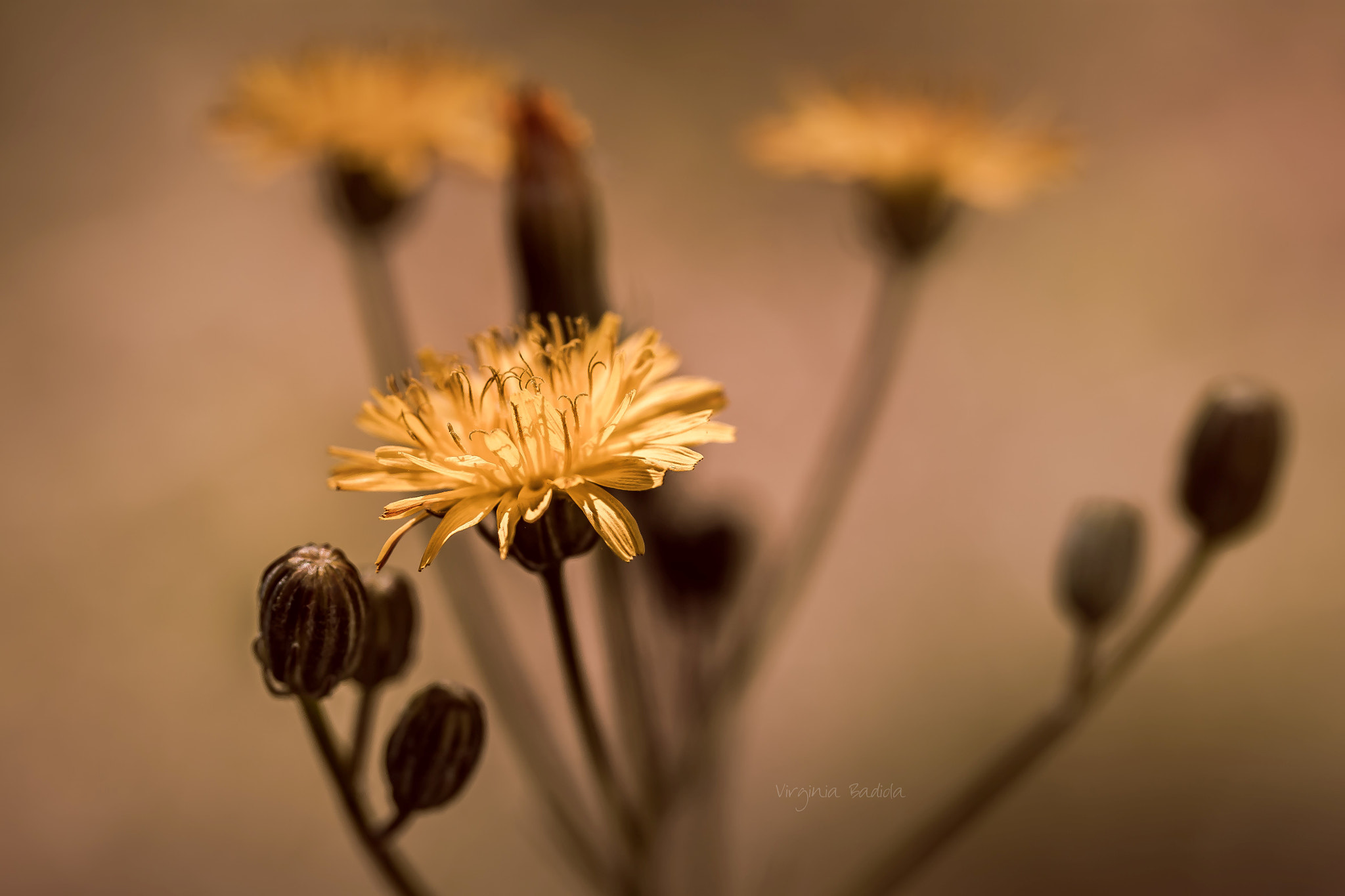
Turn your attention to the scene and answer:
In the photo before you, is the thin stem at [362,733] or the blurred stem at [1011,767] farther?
the blurred stem at [1011,767]

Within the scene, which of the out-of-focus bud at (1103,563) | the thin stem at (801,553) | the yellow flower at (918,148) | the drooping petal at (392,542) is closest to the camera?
the drooping petal at (392,542)

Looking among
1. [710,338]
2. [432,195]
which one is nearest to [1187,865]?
[710,338]

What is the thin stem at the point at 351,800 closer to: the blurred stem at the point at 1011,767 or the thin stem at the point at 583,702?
the thin stem at the point at 583,702

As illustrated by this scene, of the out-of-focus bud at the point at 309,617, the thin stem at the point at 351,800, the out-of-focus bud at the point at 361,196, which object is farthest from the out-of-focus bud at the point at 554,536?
the out-of-focus bud at the point at 361,196

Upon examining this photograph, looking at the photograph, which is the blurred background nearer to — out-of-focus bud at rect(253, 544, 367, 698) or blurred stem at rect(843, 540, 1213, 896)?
blurred stem at rect(843, 540, 1213, 896)

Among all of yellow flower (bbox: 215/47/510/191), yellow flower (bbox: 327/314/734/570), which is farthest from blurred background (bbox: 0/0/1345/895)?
yellow flower (bbox: 327/314/734/570)

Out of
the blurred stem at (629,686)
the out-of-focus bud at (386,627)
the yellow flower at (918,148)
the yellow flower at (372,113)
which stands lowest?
the blurred stem at (629,686)
